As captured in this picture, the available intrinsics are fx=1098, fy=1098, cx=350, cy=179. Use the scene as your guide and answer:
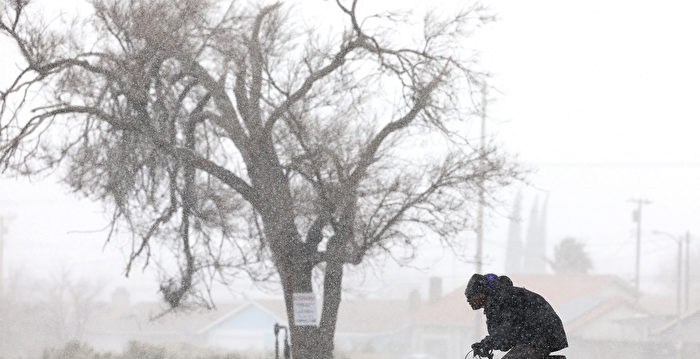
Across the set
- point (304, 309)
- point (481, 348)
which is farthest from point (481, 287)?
point (304, 309)

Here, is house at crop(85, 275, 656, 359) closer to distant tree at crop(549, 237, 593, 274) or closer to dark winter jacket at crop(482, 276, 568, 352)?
distant tree at crop(549, 237, 593, 274)

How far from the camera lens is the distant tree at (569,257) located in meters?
82.5

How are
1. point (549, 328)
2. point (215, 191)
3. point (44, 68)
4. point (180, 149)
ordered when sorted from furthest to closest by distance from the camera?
point (215, 191) < point (180, 149) < point (44, 68) < point (549, 328)

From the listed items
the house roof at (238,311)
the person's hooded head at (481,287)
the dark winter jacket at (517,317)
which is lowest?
the house roof at (238,311)

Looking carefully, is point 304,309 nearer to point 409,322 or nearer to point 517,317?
point 517,317

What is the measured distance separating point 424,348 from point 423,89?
44.3 m

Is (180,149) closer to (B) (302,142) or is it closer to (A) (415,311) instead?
(B) (302,142)

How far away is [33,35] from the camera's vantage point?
19.5 m

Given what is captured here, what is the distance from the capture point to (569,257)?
8269cm

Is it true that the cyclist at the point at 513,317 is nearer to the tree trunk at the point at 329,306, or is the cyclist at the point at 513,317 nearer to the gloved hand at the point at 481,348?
the gloved hand at the point at 481,348

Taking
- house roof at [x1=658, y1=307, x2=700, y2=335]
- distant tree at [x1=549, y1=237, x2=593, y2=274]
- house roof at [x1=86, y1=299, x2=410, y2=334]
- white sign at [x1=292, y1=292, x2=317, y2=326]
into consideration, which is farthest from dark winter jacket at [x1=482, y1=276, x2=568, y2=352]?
distant tree at [x1=549, y1=237, x2=593, y2=274]

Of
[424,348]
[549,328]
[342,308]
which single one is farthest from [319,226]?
[342,308]

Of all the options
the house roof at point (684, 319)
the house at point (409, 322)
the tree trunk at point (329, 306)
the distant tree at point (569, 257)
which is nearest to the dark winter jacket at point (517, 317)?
the tree trunk at point (329, 306)

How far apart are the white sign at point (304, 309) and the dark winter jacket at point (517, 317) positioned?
13184mm
